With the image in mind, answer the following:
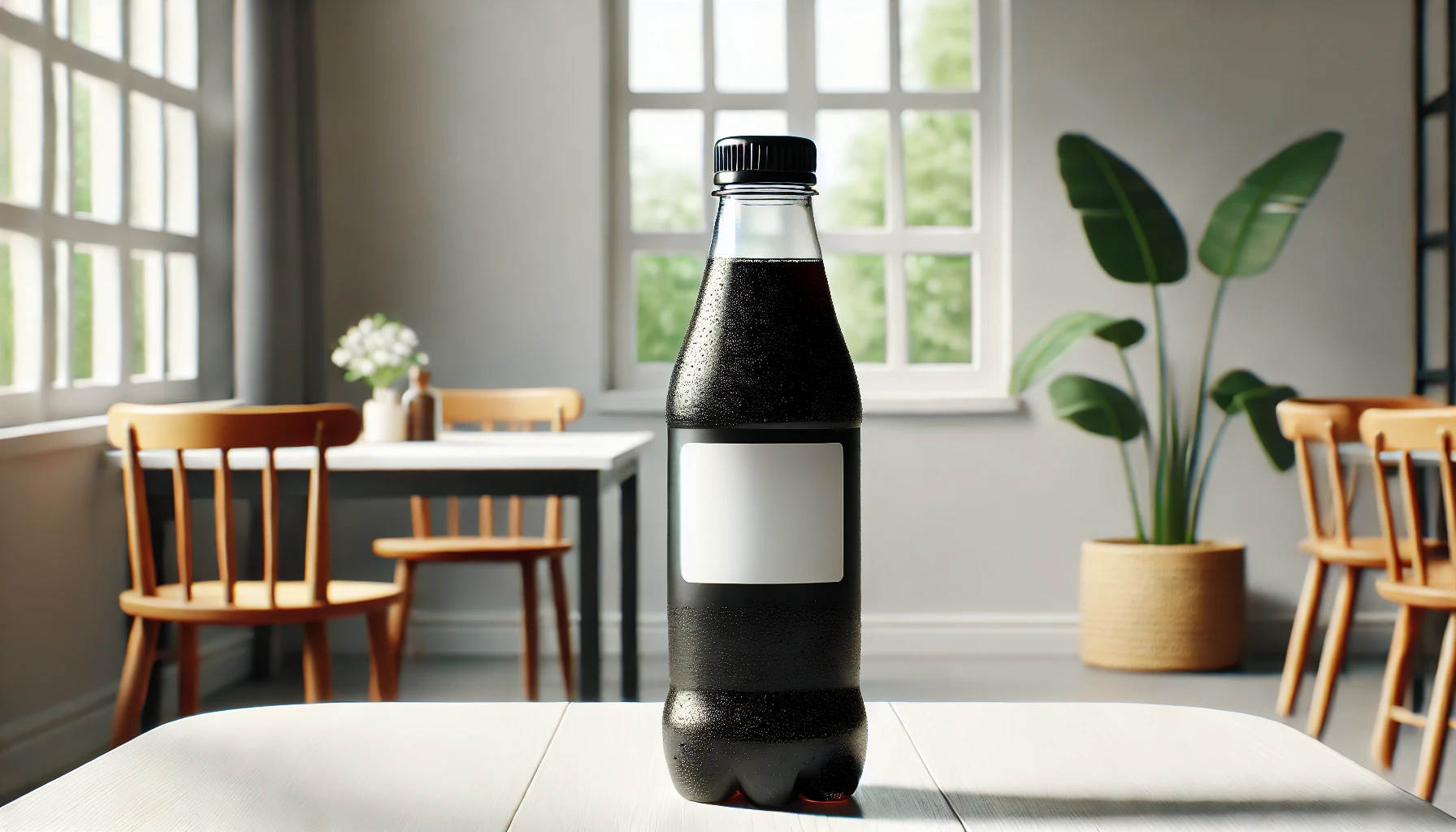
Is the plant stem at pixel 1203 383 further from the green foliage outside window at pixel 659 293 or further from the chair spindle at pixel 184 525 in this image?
the chair spindle at pixel 184 525

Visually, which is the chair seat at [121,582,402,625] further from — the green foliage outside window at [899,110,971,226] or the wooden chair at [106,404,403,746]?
the green foliage outside window at [899,110,971,226]

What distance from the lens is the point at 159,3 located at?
3377 millimetres

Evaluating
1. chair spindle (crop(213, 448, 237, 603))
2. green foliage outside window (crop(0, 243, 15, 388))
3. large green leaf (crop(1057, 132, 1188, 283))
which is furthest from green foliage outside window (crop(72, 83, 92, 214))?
large green leaf (crop(1057, 132, 1188, 283))

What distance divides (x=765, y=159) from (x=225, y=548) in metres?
2.01

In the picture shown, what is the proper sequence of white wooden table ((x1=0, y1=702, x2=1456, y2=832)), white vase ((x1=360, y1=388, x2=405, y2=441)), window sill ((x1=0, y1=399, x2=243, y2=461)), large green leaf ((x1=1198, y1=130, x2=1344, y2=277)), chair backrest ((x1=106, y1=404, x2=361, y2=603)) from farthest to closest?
large green leaf ((x1=1198, y1=130, x2=1344, y2=277)), white vase ((x1=360, y1=388, x2=405, y2=441)), window sill ((x1=0, y1=399, x2=243, y2=461)), chair backrest ((x1=106, y1=404, x2=361, y2=603)), white wooden table ((x1=0, y1=702, x2=1456, y2=832))

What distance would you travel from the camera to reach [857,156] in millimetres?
4273

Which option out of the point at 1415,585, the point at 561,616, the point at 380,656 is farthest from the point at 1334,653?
the point at 380,656

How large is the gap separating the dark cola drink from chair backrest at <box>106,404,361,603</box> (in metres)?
1.80

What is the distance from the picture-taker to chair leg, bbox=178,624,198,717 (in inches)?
91.4

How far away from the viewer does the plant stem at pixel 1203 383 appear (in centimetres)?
373

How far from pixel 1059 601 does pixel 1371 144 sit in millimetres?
1736

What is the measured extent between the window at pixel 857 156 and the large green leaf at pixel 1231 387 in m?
0.70

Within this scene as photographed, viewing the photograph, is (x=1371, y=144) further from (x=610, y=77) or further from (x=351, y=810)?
(x=351, y=810)

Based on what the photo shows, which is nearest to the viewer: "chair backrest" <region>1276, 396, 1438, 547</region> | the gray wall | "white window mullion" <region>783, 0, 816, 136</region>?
"chair backrest" <region>1276, 396, 1438, 547</region>
